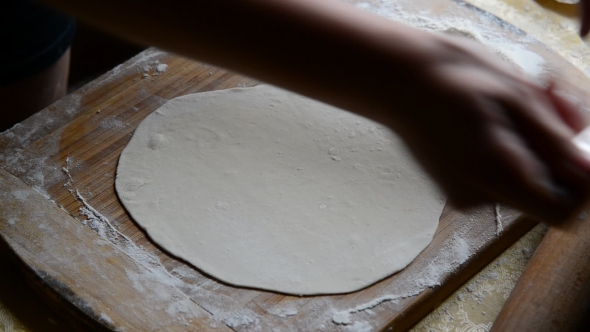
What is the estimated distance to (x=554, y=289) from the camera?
2.74 ft

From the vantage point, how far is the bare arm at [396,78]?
0.51 meters

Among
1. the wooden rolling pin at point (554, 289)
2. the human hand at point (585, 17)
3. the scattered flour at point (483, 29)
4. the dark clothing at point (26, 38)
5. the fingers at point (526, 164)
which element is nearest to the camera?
the fingers at point (526, 164)

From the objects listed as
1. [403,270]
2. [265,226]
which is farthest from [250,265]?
[403,270]

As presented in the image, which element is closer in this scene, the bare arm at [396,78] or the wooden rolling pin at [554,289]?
the bare arm at [396,78]

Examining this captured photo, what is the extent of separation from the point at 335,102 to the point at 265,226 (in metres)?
0.49

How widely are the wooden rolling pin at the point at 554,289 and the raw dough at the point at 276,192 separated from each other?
0.57ft

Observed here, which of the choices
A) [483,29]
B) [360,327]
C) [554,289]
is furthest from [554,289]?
[483,29]

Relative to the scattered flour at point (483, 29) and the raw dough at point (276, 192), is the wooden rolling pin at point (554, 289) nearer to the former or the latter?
the raw dough at point (276, 192)

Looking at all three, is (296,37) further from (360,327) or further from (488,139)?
(360,327)

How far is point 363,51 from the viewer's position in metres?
Answer: 0.52

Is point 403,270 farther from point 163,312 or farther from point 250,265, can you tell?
point 163,312

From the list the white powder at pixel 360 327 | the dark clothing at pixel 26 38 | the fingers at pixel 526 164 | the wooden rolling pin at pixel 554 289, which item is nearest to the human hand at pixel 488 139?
the fingers at pixel 526 164

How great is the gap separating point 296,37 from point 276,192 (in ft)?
1.80

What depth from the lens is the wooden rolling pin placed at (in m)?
0.80
